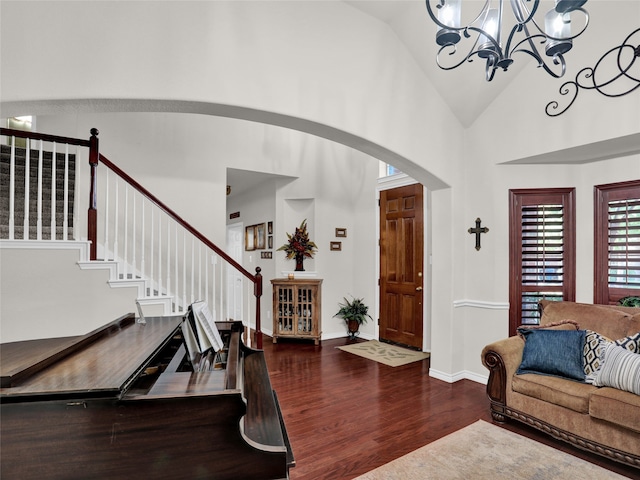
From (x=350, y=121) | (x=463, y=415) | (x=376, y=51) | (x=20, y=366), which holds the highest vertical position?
(x=376, y=51)

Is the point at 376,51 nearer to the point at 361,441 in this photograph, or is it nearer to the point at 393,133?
the point at 393,133

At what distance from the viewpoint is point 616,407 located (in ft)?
7.47

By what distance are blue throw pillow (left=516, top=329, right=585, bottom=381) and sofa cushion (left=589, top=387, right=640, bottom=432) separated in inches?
9.7

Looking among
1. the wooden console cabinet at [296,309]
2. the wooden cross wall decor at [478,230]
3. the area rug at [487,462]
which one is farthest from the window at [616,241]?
the wooden console cabinet at [296,309]

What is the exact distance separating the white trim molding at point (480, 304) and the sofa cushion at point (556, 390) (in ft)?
3.55

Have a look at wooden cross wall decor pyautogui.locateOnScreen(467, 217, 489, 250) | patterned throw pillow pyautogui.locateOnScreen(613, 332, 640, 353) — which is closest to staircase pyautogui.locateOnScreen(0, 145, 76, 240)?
wooden cross wall decor pyautogui.locateOnScreen(467, 217, 489, 250)

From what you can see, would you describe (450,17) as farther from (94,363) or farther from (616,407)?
(616,407)

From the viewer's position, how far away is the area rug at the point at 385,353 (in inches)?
184

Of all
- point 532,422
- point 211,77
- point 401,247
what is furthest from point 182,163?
point 532,422

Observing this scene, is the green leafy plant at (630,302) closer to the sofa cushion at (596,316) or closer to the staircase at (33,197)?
the sofa cushion at (596,316)

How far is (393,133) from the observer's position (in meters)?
3.43

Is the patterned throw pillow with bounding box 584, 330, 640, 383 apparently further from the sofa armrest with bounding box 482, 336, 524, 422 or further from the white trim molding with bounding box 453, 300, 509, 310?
the white trim molding with bounding box 453, 300, 509, 310

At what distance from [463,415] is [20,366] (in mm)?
3128

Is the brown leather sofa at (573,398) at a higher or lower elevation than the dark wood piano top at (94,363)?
lower
